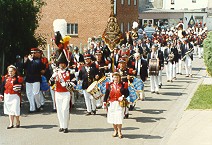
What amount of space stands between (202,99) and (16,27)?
7.70m

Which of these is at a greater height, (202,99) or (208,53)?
(208,53)

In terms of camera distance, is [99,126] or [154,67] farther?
[154,67]

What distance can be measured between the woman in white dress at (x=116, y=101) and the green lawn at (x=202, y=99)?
4.72 metres

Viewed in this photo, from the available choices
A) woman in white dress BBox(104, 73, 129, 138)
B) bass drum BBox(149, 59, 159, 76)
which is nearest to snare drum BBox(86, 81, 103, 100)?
woman in white dress BBox(104, 73, 129, 138)

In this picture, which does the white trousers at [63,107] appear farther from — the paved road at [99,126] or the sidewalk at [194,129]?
the sidewalk at [194,129]

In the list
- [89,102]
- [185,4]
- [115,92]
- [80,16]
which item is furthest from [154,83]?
[185,4]

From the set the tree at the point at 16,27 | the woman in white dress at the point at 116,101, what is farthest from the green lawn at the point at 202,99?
the tree at the point at 16,27

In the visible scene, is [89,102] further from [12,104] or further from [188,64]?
[188,64]

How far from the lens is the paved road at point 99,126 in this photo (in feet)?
38.5

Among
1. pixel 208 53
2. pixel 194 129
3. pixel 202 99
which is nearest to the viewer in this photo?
pixel 194 129

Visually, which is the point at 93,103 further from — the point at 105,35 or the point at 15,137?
the point at 15,137

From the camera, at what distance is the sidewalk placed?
37.7 feet

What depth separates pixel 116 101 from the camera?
39.2 feet

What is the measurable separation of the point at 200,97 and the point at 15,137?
8442 millimetres
